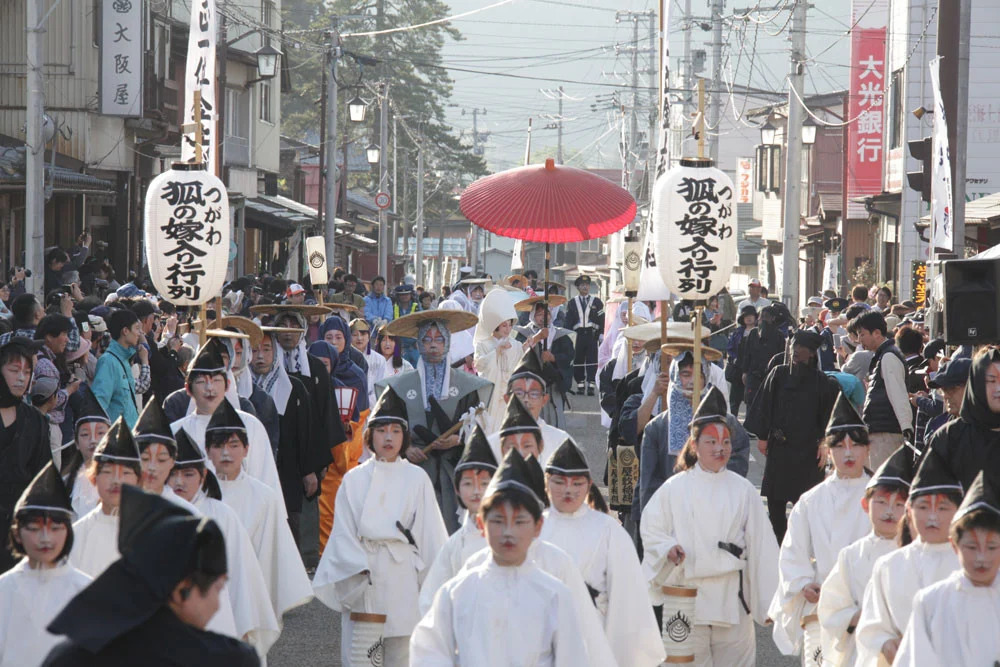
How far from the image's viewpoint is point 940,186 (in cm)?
1308

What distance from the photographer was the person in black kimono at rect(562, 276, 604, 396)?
26094mm

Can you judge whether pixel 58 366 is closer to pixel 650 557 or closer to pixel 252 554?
pixel 252 554

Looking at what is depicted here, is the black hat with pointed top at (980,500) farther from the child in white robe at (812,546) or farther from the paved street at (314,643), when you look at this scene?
the paved street at (314,643)

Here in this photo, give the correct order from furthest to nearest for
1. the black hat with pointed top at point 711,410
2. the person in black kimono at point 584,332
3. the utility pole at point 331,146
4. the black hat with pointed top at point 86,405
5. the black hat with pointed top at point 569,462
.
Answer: the utility pole at point 331,146 → the person in black kimono at point 584,332 → the black hat with pointed top at point 86,405 → the black hat with pointed top at point 711,410 → the black hat with pointed top at point 569,462

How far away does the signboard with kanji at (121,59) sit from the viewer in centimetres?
2200

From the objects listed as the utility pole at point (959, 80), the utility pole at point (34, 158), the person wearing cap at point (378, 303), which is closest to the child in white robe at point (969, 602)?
the utility pole at point (959, 80)

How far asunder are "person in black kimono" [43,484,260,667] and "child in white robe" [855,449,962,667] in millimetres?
3362

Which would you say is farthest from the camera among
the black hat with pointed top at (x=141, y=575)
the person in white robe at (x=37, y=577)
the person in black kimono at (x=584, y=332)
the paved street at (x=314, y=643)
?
the person in black kimono at (x=584, y=332)

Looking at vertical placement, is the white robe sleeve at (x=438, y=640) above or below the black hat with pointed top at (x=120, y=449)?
below

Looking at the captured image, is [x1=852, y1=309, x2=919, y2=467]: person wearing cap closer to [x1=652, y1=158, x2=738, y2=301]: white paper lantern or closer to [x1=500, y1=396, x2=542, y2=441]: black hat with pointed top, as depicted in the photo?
[x1=652, y1=158, x2=738, y2=301]: white paper lantern

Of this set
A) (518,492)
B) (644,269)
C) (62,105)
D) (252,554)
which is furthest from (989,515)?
(62,105)

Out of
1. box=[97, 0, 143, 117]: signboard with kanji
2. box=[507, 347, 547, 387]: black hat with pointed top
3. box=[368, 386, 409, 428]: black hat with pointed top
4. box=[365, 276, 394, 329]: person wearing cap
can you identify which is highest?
box=[97, 0, 143, 117]: signboard with kanji

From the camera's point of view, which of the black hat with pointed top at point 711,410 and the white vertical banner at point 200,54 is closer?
the black hat with pointed top at point 711,410

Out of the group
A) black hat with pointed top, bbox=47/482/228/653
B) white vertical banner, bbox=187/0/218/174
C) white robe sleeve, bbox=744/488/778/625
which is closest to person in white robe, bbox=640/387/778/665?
white robe sleeve, bbox=744/488/778/625
